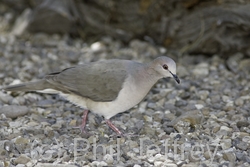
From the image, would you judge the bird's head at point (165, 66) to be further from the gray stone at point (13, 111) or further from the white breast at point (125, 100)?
the gray stone at point (13, 111)

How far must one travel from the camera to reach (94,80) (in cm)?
512

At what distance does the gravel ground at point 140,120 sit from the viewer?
4.46 m

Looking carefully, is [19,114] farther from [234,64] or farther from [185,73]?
[234,64]

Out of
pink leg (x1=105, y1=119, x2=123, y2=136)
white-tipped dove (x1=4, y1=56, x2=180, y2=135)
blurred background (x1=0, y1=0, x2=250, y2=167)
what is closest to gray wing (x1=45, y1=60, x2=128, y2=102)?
white-tipped dove (x1=4, y1=56, x2=180, y2=135)

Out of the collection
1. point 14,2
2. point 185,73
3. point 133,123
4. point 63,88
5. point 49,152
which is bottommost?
point 49,152

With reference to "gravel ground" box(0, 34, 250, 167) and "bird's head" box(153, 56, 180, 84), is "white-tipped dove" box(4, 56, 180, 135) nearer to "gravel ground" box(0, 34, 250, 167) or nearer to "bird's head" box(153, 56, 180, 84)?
"bird's head" box(153, 56, 180, 84)

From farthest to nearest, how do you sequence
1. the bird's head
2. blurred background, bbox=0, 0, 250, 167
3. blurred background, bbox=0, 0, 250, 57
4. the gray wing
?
blurred background, bbox=0, 0, 250, 57
the gray wing
the bird's head
blurred background, bbox=0, 0, 250, 167

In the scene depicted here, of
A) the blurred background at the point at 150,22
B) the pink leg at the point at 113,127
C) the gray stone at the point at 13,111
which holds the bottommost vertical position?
the pink leg at the point at 113,127

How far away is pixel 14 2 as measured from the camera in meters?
8.58

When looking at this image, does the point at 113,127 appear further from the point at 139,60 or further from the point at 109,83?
the point at 139,60

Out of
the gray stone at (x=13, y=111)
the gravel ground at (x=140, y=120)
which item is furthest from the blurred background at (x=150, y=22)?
the gray stone at (x=13, y=111)

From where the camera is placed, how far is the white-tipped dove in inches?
194

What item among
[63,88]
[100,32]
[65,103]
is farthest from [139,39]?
[63,88]

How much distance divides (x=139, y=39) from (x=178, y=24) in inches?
31.0
